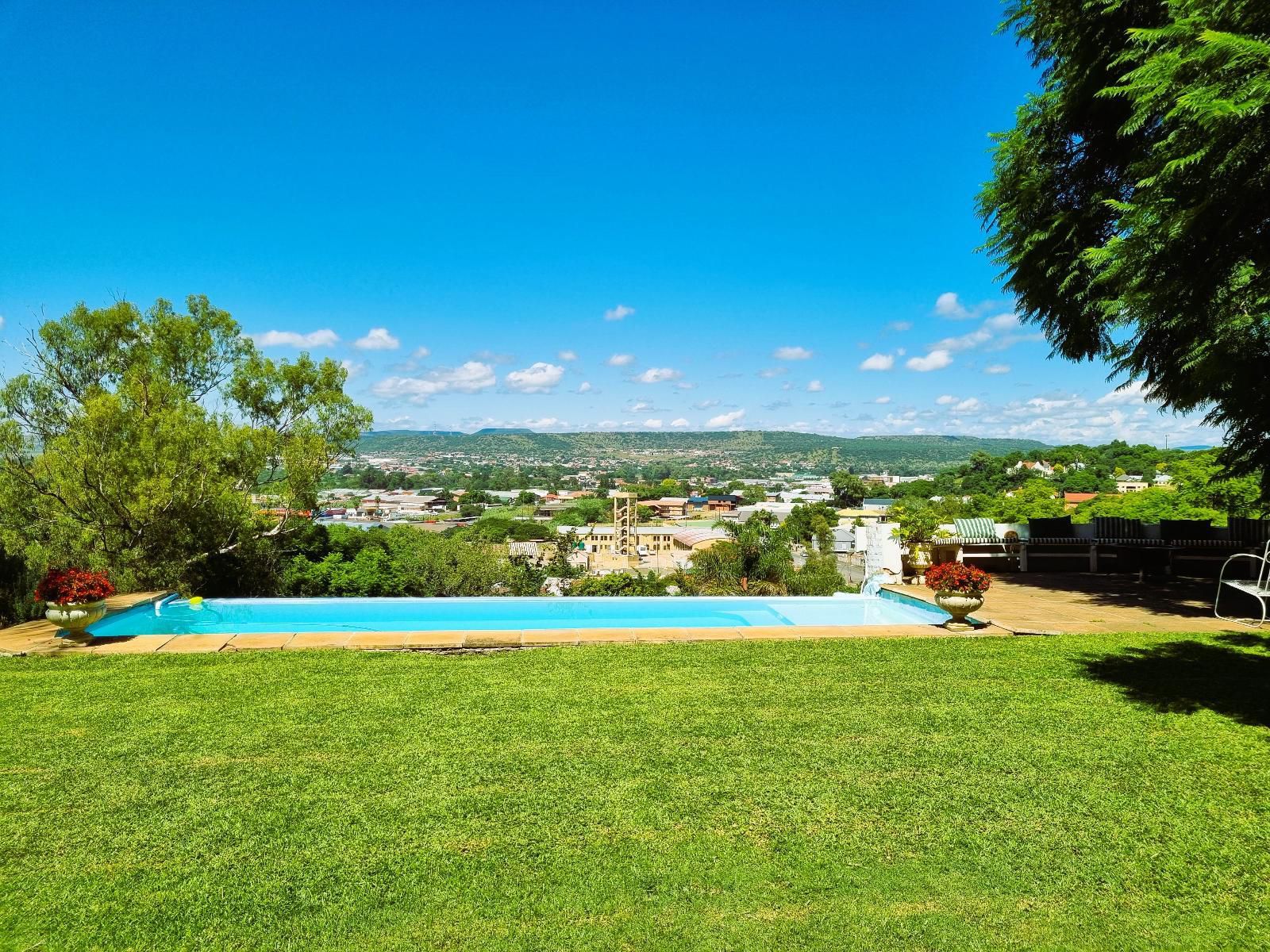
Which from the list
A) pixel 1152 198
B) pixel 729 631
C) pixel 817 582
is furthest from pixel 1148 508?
pixel 1152 198

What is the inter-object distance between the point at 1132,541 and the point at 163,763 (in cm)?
1329

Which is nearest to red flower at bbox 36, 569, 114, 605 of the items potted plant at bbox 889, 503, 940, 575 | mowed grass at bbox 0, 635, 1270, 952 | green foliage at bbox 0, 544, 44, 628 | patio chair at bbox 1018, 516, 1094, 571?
mowed grass at bbox 0, 635, 1270, 952

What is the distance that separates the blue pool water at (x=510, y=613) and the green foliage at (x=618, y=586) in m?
0.85

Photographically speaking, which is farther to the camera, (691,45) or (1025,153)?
(691,45)

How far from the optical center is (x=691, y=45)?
54.6ft

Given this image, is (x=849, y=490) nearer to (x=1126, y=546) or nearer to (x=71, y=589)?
(x=1126, y=546)

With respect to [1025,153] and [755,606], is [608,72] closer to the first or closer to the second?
[1025,153]

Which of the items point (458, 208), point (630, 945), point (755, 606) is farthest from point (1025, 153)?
point (458, 208)

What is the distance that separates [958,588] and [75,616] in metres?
9.03

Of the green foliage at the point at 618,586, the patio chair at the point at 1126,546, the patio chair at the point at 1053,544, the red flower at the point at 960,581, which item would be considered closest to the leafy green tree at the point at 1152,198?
the red flower at the point at 960,581

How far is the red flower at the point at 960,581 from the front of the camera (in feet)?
Answer: 24.8

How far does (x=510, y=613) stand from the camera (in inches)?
384

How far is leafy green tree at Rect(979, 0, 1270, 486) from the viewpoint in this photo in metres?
3.89

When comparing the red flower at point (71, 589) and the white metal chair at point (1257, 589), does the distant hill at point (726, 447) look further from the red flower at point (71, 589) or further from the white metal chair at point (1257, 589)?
the white metal chair at point (1257, 589)
